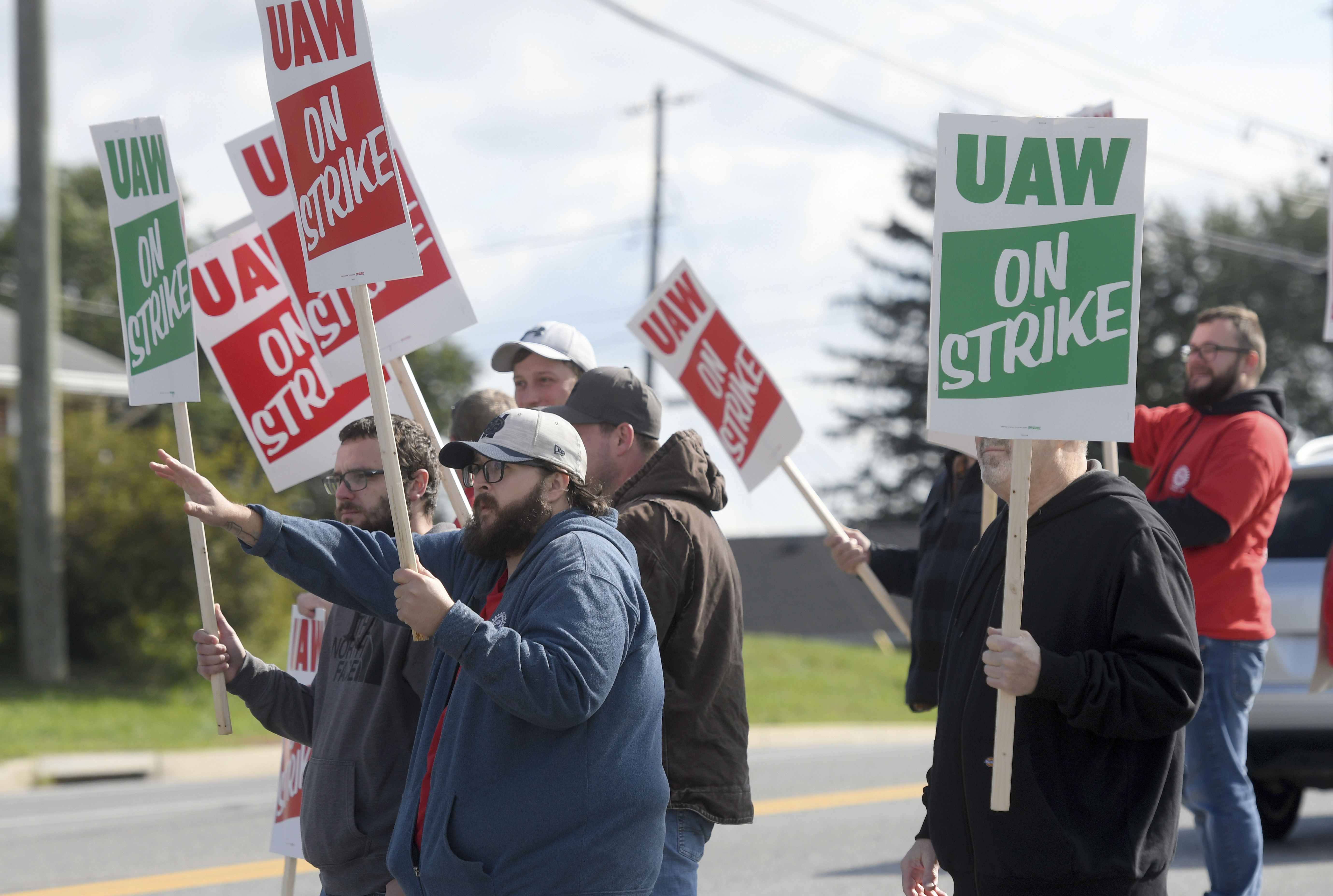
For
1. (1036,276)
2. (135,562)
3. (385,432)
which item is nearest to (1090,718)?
(1036,276)

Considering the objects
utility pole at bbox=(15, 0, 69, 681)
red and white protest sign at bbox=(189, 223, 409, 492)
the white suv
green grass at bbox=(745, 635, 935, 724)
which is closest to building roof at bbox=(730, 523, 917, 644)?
green grass at bbox=(745, 635, 935, 724)

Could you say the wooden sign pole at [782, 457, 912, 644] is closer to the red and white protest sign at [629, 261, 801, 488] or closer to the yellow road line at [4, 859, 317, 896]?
the red and white protest sign at [629, 261, 801, 488]

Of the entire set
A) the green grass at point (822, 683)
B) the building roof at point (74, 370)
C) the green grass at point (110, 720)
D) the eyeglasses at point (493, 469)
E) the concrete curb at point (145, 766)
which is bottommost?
the green grass at point (822, 683)

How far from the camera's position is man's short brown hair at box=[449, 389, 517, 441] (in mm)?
5156

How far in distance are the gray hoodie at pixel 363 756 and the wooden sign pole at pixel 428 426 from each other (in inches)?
27.8

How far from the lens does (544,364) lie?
5129mm

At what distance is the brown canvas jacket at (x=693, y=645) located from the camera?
12.2 ft

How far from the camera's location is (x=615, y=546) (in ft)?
10.3

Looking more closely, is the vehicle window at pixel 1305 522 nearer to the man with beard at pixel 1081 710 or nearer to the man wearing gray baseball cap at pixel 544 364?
the man wearing gray baseball cap at pixel 544 364

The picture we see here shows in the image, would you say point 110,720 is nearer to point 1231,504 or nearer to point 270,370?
point 270,370

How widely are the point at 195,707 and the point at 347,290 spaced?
11.2 meters

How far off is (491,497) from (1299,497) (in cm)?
554

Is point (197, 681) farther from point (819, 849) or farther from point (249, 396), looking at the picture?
point (249, 396)

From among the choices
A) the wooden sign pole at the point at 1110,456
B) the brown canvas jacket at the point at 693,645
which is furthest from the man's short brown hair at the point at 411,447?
the wooden sign pole at the point at 1110,456
